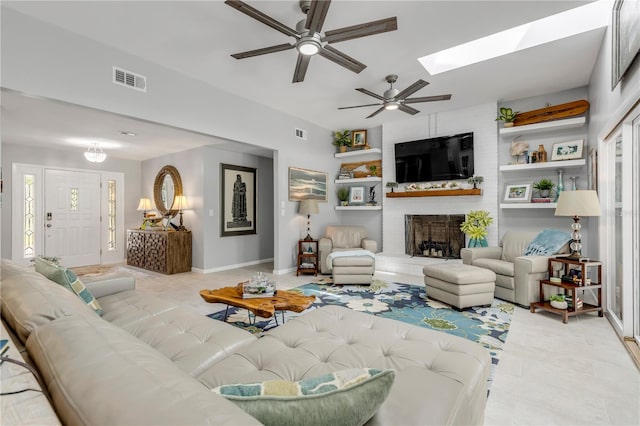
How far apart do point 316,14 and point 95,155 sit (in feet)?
16.7

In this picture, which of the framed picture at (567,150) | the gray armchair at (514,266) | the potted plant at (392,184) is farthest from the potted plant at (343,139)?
the framed picture at (567,150)

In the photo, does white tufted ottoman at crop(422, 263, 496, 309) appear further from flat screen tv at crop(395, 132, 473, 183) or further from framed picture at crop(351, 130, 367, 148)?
framed picture at crop(351, 130, 367, 148)

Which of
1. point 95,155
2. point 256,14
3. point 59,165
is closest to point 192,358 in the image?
point 256,14

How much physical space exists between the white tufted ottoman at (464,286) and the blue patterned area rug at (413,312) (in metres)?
0.10

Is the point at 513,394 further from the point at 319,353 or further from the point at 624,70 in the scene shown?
the point at 624,70

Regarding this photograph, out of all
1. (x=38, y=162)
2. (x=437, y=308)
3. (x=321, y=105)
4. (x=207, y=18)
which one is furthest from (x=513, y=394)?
(x=38, y=162)

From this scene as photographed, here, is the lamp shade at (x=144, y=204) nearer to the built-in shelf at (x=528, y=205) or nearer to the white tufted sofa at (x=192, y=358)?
the white tufted sofa at (x=192, y=358)

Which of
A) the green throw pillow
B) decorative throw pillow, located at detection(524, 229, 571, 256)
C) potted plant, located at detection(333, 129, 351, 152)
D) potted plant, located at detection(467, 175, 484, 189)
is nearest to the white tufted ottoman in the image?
decorative throw pillow, located at detection(524, 229, 571, 256)

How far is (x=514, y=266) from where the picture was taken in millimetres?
3572

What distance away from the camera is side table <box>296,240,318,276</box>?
530 cm

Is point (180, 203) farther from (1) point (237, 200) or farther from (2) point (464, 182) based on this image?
(2) point (464, 182)

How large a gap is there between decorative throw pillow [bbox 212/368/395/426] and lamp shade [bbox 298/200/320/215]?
15.5ft

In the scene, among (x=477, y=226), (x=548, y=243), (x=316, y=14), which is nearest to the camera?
(x=316, y=14)

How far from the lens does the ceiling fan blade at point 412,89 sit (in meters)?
3.50
